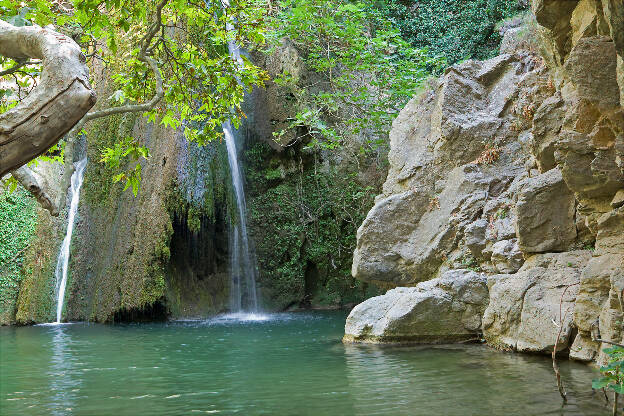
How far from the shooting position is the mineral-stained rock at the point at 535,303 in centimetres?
804

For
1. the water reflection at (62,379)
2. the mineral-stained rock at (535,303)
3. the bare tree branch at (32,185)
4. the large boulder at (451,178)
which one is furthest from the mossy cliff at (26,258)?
the bare tree branch at (32,185)

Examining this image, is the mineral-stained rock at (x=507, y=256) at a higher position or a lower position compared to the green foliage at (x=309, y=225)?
lower

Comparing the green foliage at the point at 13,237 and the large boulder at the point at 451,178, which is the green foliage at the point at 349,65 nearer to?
the large boulder at the point at 451,178

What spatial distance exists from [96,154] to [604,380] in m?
17.0

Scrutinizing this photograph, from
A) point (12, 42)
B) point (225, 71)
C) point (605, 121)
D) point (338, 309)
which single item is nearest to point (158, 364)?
point (225, 71)

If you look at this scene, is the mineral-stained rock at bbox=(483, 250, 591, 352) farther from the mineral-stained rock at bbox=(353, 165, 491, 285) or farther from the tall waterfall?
the tall waterfall

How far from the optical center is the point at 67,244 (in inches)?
697

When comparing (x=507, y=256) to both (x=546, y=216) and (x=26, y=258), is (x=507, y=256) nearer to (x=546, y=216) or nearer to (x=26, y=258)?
(x=546, y=216)

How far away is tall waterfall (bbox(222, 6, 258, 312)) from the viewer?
1794 cm

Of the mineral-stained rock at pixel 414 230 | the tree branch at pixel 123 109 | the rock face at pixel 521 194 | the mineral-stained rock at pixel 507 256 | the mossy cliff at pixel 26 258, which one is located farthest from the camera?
Result: the mossy cliff at pixel 26 258

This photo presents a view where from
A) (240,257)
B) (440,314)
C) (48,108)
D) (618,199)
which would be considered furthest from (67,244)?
(48,108)

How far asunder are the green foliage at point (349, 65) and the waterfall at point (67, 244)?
6.17 metres

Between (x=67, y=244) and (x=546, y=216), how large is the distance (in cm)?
1353

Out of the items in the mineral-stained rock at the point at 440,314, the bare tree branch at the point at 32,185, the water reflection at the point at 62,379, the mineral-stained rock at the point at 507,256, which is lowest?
the water reflection at the point at 62,379
